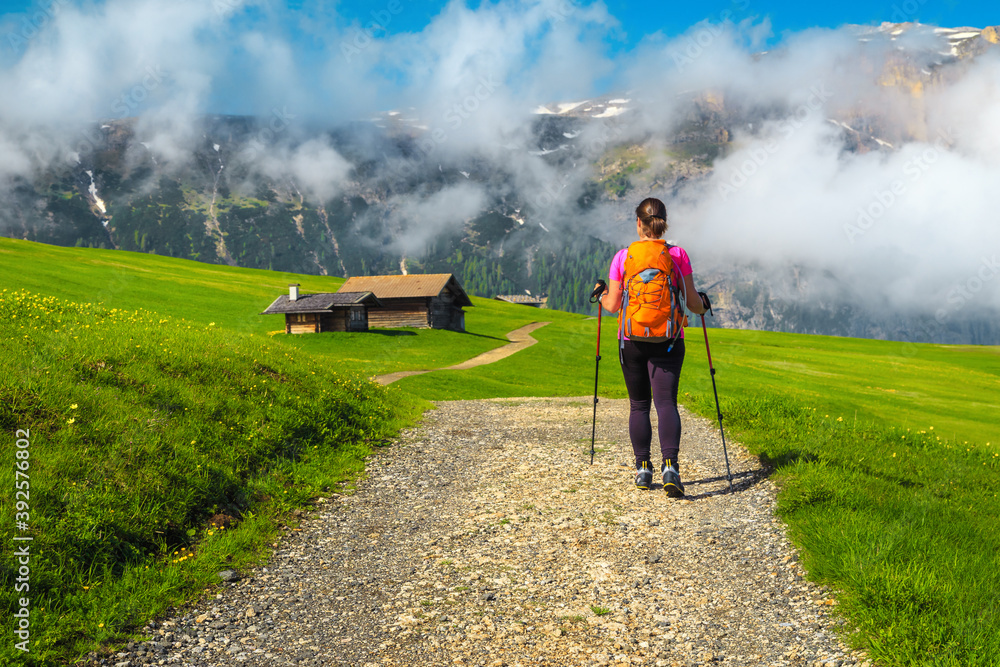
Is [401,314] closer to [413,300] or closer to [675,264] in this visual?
[413,300]

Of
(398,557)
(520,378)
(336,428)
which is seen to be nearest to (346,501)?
(398,557)

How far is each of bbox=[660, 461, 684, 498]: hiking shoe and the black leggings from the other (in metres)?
0.14

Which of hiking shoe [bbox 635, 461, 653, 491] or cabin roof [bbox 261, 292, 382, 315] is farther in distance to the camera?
cabin roof [bbox 261, 292, 382, 315]

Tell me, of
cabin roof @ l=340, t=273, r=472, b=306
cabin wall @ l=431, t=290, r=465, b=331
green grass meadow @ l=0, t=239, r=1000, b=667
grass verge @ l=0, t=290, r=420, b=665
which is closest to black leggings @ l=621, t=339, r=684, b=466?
green grass meadow @ l=0, t=239, r=1000, b=667

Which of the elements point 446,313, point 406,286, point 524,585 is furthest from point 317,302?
point 524,585

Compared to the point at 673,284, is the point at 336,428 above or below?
below

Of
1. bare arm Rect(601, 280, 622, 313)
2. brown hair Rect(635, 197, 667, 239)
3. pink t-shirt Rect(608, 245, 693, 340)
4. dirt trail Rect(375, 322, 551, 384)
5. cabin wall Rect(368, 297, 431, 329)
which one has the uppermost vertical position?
brown hair Rect(635, 197, 667, 239)

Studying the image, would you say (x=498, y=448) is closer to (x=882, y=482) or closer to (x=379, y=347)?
(x=882, y=482)

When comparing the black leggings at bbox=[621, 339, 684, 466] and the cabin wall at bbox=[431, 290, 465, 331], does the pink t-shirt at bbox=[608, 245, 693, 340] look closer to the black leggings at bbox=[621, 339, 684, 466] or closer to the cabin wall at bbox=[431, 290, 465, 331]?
the black leggings at bbox=[621, 339, 684, 466]

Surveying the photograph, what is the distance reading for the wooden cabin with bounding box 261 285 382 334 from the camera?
209 feet

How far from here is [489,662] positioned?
196 inches

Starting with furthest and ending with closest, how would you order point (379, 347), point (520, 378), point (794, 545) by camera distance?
point (379, 347) < point (520, 378) < point (794, 545)

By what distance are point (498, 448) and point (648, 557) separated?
600 cm

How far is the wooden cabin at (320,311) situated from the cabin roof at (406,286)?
629cm
